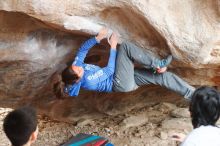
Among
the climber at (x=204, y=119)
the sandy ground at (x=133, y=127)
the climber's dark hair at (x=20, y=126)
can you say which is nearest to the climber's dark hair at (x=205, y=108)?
the climber at (x=204, y=119)

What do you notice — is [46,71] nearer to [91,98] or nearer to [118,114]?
[91,98]

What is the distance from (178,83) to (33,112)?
1448mm

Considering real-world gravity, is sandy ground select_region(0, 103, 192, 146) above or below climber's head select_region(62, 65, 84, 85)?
below

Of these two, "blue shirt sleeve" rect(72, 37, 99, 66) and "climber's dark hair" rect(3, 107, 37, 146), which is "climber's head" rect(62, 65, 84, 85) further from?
"climber's dark hair" rect(3, 107, 37, 146)

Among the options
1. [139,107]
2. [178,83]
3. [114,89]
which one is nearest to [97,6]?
[114,89]

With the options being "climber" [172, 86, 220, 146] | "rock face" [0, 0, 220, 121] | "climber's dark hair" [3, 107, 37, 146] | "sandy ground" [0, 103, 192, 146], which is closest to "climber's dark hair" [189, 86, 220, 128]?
"climber" [172, 86, 220, 146]

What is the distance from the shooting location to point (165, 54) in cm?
326

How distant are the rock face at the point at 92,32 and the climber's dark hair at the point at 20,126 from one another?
2.73 ft

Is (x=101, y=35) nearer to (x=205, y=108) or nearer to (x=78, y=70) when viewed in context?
(x=78, y=70)

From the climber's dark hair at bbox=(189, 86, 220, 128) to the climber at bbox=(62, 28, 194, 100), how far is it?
3.43 feet

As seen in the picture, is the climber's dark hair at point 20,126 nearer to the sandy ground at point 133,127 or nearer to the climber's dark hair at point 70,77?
the climber's dark hair at point 70,77

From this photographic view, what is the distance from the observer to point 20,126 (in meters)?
2.15

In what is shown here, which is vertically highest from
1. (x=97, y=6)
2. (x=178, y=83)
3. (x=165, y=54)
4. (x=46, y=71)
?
(x=97, y=6)

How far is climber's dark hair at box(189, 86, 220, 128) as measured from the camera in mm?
2082
